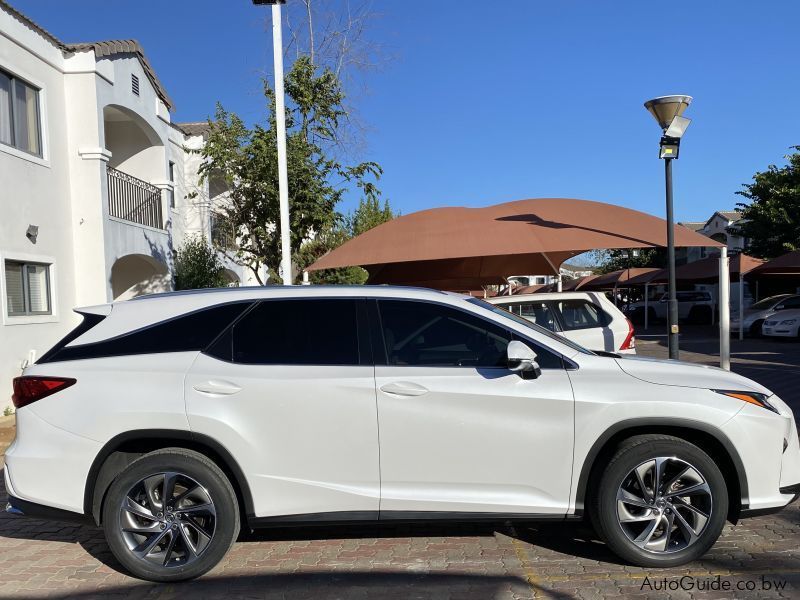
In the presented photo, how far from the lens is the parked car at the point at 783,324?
19.6 metres

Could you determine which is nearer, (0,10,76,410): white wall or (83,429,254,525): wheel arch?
(83,429,254,525): wheel arch

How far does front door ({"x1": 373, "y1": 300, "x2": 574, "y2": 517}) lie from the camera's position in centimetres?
374

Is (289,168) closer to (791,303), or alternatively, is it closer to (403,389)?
(403,389)

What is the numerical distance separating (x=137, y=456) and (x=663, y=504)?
3.13 meters

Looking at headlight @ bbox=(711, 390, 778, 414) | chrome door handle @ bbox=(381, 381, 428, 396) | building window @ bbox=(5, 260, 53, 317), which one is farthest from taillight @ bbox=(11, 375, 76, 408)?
building window @ bbox=(5, 260, 53, 317)

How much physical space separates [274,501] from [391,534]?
3.71 feet

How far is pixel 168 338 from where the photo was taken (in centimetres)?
396

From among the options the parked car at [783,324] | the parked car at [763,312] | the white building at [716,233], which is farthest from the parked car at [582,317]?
the white building at [716,233]

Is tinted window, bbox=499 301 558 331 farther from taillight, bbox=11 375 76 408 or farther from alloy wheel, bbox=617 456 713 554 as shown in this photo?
taillight, bbox=11 375 76 408

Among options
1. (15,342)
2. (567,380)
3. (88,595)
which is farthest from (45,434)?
(15,342)

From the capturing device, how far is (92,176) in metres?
11.7

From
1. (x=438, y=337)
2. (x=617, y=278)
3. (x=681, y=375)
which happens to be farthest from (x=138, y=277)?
(x=617, y=278)

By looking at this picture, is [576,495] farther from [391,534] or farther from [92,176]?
[92,176]

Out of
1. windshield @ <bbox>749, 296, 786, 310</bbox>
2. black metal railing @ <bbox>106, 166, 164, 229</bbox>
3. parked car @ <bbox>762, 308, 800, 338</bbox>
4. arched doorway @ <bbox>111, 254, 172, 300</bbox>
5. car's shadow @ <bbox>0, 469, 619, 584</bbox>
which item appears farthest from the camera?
windshield @ <bbox>749, 296, 786, 310</bbox>
